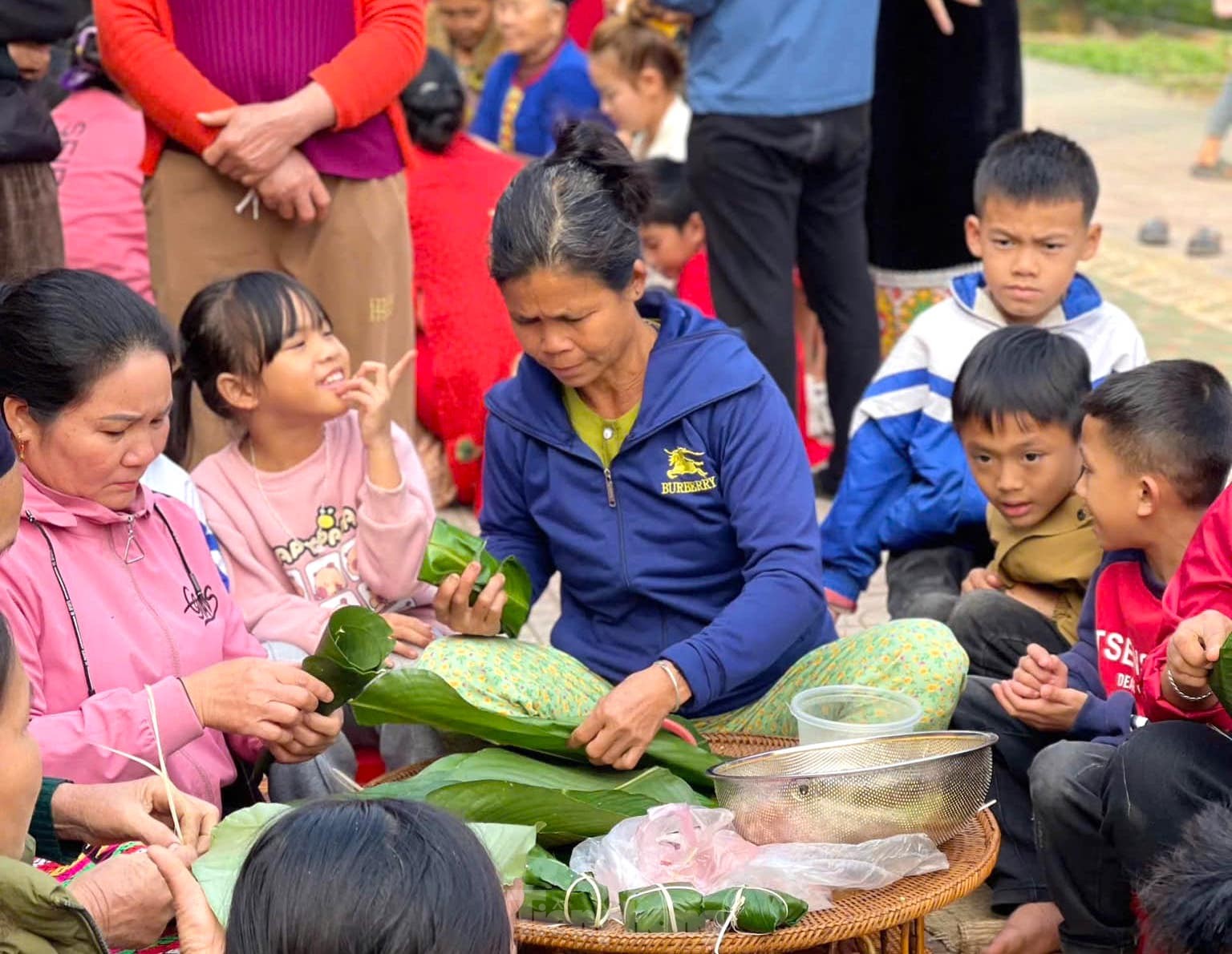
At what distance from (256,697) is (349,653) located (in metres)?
0.16

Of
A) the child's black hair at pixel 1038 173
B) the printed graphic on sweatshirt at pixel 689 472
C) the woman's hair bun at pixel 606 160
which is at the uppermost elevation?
the woman's hair bun at pixel 606 160

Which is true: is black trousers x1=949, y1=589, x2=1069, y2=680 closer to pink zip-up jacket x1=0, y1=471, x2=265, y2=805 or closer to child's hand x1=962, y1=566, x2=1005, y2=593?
child's hand x1=962, y1=566, x2=1005, y2=593

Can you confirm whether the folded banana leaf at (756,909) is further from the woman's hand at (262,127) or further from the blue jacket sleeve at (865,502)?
the woman's hand at (262,127)

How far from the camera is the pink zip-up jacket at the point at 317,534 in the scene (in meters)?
3.56

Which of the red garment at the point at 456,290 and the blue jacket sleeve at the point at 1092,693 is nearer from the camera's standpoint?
the blue jacket sleeve at the point at 1092,693

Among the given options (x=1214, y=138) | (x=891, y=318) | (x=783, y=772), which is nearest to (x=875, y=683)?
(x=783, y=772)

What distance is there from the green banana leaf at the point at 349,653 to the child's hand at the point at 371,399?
0.81m

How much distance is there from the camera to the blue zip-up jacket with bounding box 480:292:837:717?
3.17 m

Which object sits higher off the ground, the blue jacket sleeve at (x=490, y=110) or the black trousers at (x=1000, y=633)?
the blue jacket sleeve at (x=490, y=110)

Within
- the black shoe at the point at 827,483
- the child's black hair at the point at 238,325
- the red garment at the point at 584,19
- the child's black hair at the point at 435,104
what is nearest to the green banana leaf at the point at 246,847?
the child's black hair at the point at 238,325

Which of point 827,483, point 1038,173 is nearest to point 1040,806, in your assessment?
point 1038,173

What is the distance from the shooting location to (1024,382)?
3561 millimetres

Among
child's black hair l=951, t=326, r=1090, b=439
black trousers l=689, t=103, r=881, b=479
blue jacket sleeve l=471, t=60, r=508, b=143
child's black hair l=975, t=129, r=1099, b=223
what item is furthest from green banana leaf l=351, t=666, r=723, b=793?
blue jacket sleeve l=471, t=60, r=508, b=143

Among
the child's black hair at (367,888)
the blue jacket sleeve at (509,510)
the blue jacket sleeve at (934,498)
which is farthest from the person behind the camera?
the blue jacket sleeve at (934,498)
